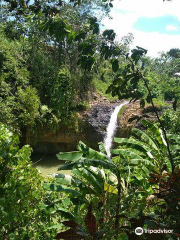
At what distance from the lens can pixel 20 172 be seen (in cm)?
271

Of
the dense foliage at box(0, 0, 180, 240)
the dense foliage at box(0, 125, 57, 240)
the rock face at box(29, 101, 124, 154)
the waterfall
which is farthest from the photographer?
the waterfall

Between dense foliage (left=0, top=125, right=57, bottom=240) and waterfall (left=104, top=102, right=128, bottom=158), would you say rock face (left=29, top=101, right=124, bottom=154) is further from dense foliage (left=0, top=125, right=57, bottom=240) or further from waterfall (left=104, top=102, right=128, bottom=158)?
dense foliage (left=0, top=125, right=57, bottom=240)

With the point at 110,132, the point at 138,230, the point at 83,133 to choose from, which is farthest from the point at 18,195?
the point at 110,132

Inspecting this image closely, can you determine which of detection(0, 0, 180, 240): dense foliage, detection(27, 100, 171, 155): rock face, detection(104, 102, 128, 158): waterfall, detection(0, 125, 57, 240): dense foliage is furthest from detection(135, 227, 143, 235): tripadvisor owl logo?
detection(104, 102, 128, 158): waterfall

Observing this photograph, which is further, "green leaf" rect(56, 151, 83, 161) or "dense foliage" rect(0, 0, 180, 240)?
"green leaf" rect(56, 151, 83, 161)

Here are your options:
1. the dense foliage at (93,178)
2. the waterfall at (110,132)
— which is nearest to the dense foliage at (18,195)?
the dense foliage at (93,178)

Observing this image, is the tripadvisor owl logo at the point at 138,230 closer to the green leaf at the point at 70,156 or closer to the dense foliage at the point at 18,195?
the dense foliage at the point at 18,195

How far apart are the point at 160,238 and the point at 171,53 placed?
6676 cm

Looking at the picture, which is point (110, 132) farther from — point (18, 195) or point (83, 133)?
point (18, 195)

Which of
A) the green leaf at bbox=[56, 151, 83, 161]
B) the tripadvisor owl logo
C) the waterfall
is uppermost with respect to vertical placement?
the green leaf at bbox=[56, 151, 83, 161]

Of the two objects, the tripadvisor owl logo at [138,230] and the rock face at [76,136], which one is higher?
the tripadvisor owl logo at [138,230]

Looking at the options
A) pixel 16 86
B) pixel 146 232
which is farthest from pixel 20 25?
pixel 146 232

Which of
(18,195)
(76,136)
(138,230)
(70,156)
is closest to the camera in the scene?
(138,230)

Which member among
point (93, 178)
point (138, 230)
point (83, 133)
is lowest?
point (83, 133)
